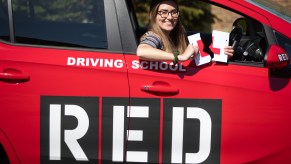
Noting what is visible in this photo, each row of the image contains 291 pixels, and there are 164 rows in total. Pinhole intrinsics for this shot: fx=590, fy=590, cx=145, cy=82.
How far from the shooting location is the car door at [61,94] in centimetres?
356

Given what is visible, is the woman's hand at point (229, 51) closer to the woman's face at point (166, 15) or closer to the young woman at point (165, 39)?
the young woman at point (165, 39)

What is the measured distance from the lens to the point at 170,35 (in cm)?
389

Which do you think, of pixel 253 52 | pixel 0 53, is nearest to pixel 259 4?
pixel 253 52

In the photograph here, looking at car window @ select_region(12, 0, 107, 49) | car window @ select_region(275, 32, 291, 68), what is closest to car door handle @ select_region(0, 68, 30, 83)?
car window @ select_region(12, 0, 107, 49)

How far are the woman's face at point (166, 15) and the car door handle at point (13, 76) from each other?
904 mm

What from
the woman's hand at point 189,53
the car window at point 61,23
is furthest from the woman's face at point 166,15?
the car window at point 61,23

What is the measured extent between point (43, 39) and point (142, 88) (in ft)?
2.31

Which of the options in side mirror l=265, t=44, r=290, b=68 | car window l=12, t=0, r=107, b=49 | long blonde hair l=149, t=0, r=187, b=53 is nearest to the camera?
side mirror l=265, t=44, r=290, b=68

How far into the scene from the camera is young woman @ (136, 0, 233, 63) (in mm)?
3539

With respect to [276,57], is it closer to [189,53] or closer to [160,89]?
[189,53]

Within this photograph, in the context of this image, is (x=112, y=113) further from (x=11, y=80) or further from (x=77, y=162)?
(x=11, y=80)

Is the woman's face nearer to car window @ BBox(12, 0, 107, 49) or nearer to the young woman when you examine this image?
the young woman

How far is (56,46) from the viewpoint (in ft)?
12.0

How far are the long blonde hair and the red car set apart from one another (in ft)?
0.75
